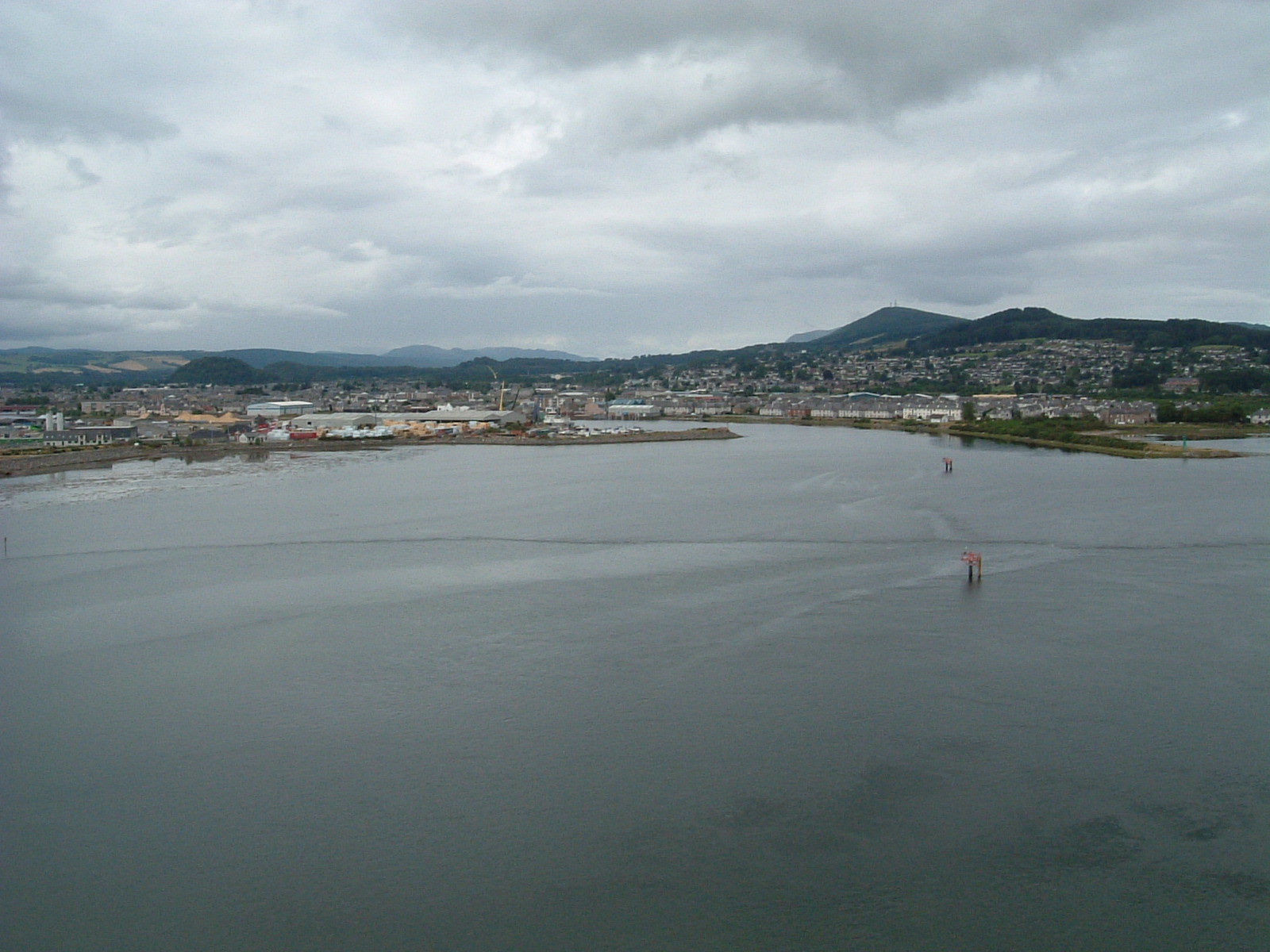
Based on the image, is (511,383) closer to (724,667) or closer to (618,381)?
(618,381)

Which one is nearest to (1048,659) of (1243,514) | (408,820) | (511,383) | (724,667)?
(724,667)

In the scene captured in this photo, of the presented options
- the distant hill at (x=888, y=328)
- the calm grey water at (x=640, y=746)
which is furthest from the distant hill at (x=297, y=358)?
the calm grey water at (x=640, y=746)

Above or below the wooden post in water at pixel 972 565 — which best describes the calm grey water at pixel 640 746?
below

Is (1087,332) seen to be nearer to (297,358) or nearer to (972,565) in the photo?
(972,565)

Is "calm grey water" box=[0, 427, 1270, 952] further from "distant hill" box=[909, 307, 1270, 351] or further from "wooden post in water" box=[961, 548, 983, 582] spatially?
"distant hill" box=[909, 307, 1270, 351]

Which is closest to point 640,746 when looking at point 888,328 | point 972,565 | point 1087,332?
point 972,565

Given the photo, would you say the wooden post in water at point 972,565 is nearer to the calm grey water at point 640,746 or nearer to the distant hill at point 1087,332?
the calm grey water at point 640,746
